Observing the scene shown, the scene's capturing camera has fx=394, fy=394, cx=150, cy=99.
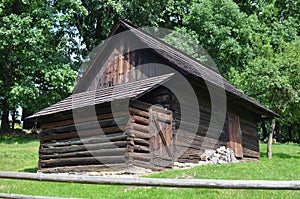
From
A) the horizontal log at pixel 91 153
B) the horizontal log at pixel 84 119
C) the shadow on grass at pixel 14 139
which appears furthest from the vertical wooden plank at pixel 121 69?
the shadow on grass at pixel 14 139

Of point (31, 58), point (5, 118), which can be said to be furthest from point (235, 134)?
point (5, 118)

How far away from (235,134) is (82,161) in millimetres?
8275

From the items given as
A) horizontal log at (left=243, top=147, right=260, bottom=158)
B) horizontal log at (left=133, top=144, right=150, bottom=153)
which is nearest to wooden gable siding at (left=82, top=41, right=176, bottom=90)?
horizontal log at (left=133, top=144, right=150, bottom=153)

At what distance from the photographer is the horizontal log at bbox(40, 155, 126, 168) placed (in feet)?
42.2

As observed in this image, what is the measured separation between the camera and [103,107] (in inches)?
539

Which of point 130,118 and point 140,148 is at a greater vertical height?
point 130,118

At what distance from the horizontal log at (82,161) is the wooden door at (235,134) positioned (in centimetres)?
713

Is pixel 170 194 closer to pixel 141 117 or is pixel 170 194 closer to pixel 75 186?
pixel 75 186

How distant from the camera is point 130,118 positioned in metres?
12.8

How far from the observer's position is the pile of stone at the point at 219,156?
16.1 metres

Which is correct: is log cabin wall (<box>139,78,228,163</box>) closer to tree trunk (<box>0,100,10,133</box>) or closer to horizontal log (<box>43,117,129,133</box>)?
horizontal log (<box>43,117,129,133</box>)

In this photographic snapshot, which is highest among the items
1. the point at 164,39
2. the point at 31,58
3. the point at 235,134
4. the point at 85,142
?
the point at 164,39

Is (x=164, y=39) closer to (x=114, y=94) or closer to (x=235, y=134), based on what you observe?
(x=235, y=134)

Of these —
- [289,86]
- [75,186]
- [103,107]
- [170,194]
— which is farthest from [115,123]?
[289,86]
